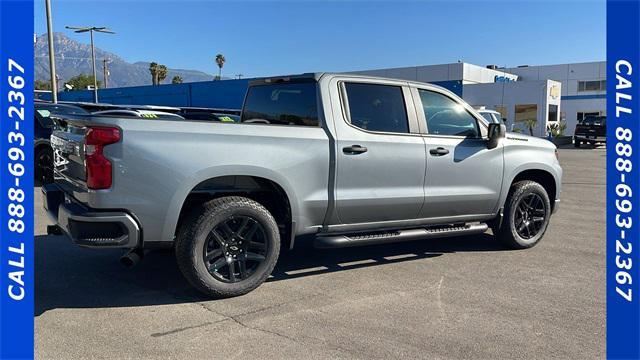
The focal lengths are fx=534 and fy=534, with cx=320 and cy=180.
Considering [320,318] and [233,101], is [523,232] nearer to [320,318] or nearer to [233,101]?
[320,318]

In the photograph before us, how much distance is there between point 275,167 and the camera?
452 cm

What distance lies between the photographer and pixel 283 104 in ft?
17.9

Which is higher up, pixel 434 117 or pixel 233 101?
pixel 233 101

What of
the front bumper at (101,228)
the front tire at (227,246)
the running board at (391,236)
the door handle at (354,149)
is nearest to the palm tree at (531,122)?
the running board at (391,236)

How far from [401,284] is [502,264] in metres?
1.40

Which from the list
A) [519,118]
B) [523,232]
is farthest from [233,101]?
[523,232]

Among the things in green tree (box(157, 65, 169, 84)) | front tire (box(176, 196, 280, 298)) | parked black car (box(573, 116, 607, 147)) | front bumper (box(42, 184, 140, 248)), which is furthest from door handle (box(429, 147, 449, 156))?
green tree (box(157, 65, 169, 84))

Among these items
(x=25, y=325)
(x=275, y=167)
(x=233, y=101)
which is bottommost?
(x=25, y=325)

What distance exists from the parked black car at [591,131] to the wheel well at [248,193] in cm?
3135

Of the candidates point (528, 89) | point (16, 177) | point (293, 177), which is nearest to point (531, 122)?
point (528, 89)

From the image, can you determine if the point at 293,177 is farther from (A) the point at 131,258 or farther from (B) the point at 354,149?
(A) the point at 131,258

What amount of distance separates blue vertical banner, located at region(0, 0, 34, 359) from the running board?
2.60 meters

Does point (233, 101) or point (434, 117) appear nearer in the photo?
point (434, 117)

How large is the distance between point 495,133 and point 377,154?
5.04ft
